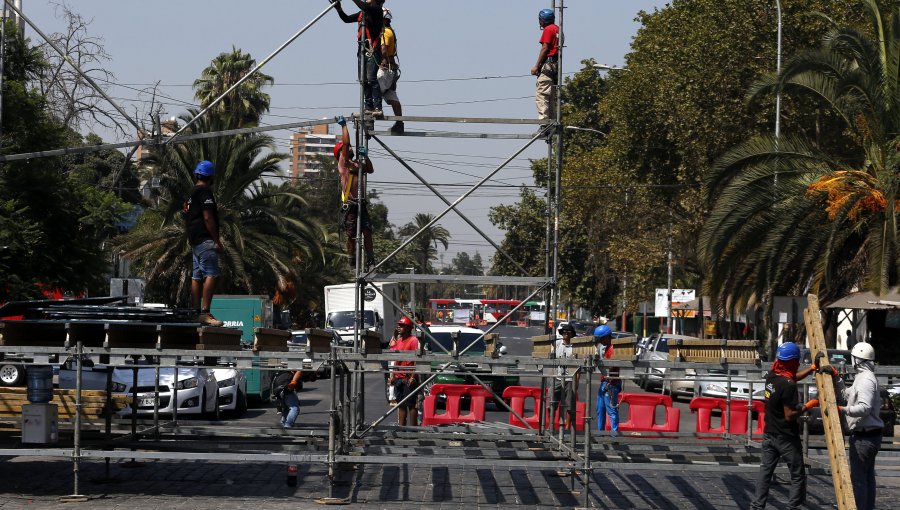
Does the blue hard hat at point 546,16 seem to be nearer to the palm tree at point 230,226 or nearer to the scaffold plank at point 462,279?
the scaffold plank at point 462,279

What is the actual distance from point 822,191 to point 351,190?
36.1 ft

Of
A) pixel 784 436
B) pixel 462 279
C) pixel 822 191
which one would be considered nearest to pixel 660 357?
pixel 822 191

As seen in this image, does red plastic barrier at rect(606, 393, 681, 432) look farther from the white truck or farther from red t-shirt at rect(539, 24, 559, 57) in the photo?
the white truck

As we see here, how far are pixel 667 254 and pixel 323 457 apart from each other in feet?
120

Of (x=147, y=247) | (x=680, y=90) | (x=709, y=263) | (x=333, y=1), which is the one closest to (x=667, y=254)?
(x=680, y=90)

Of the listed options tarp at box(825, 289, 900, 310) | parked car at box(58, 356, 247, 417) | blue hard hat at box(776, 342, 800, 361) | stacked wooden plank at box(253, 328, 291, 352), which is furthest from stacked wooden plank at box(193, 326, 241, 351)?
tarp at box(825, 289, 900, 310)

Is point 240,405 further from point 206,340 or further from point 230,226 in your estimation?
point 230,226

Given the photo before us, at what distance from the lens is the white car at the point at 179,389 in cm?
1980

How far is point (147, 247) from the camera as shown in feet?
129

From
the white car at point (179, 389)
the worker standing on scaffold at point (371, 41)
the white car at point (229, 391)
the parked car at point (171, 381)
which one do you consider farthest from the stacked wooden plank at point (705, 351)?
the white car at point (229, 391)

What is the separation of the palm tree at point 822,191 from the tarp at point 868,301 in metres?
0.27

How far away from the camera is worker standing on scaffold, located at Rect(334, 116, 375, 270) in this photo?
13938 millimetres

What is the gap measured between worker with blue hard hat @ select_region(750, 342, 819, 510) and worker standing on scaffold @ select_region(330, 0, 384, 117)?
570 centimetres

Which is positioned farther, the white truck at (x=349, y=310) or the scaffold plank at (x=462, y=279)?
the white truck at (x=349, y=310)
